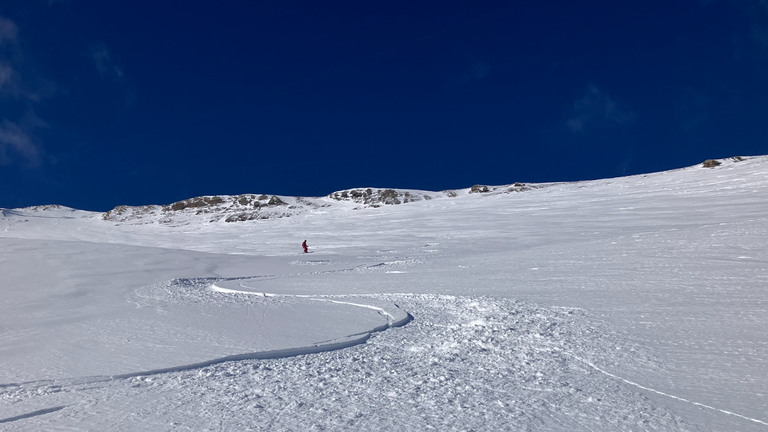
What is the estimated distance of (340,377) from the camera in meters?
4.04

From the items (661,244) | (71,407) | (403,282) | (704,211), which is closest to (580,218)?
(704,211)

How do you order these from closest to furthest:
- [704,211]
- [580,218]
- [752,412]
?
[752,412] → [704,211] → [580,218]

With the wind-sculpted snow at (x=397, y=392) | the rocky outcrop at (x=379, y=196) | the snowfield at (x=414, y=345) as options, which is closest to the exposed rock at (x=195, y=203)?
the rocky outcrop at (x=379, y=196)

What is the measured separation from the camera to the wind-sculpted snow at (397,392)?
3199 mm

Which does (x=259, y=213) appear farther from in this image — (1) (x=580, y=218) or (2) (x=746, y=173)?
(2) (x=746, y=173)

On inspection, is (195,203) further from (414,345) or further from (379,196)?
(414,345)

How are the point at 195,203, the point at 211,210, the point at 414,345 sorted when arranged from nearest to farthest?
the point at 414,345 < the point at 211,210 < the point at 195,203

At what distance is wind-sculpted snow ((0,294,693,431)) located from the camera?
10.5 feet

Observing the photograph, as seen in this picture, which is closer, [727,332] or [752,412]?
[752,412]

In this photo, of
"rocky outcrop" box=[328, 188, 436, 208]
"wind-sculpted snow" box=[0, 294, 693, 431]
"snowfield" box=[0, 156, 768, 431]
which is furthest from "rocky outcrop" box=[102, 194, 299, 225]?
"wind-sculpted snow" box=[0, 294, 693, 431]

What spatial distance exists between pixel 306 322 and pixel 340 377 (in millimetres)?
2186

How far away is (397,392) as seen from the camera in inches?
145

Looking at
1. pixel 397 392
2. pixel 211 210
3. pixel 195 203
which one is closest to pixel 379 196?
pixel 211 210

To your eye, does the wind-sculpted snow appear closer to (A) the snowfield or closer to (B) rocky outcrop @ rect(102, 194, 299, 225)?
(A) the snowfield
